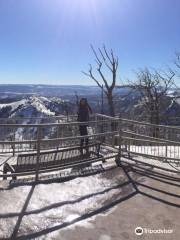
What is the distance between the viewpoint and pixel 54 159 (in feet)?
30.9


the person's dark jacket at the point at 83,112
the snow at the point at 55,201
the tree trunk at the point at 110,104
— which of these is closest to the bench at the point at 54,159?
the snow at the point at 55,201

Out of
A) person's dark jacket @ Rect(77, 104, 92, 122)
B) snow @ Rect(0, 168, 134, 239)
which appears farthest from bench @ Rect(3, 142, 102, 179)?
person's dark jacket @ Rect(77, 104, 92, 122)

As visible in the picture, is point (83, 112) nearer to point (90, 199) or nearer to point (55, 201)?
point (90, 199)

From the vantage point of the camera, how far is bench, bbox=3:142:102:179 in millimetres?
8875

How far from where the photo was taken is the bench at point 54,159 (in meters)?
8.88

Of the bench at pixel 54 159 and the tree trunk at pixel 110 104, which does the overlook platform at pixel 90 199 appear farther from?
the tree trunk at pixel 110 104

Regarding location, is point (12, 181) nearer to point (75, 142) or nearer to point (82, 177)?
point (82, 177)

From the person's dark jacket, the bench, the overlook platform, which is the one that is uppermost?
the person's dark jacket

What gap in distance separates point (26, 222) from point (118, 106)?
1898 inches

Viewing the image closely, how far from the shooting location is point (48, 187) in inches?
316

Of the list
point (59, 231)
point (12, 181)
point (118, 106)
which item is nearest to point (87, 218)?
point (59, 231)

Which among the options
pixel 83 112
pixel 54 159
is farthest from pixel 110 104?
pixel 54 159

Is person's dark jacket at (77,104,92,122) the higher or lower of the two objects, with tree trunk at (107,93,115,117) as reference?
higher

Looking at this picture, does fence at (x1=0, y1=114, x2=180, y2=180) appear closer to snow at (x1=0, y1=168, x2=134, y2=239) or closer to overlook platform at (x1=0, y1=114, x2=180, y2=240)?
overlook platform at (x1=0, y1=114, x2=180, y2=240)
